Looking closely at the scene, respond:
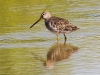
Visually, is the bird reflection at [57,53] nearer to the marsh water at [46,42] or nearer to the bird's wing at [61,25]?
the marsh water at [46,42]

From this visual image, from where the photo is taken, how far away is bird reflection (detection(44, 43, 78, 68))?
43.9 ft

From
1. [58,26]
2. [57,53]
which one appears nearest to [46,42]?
[57,53]

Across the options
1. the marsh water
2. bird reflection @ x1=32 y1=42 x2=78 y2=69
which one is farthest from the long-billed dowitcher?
bird reflection @ x1=32 y1=42 x2=78 y2=69

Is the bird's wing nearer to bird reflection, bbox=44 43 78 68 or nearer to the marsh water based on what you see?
the marsh water

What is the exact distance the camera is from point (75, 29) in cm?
1630

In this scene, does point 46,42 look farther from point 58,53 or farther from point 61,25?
point 61,25

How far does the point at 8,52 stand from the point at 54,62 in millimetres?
1592

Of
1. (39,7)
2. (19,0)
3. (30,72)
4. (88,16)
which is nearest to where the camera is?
(30,72)

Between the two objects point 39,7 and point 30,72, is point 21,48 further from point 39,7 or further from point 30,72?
point 39,7

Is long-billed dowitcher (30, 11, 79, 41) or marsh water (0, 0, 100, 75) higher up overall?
long-billed dowitcher (30, 11, 79, 41)

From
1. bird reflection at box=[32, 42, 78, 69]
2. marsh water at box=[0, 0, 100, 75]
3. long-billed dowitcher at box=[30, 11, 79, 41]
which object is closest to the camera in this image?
marsh water at box=[0, 0, 100, 75]

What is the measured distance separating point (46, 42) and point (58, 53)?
3.69 feet

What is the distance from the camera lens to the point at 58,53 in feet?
47.0

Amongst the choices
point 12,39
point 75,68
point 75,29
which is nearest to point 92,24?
point 75,29
